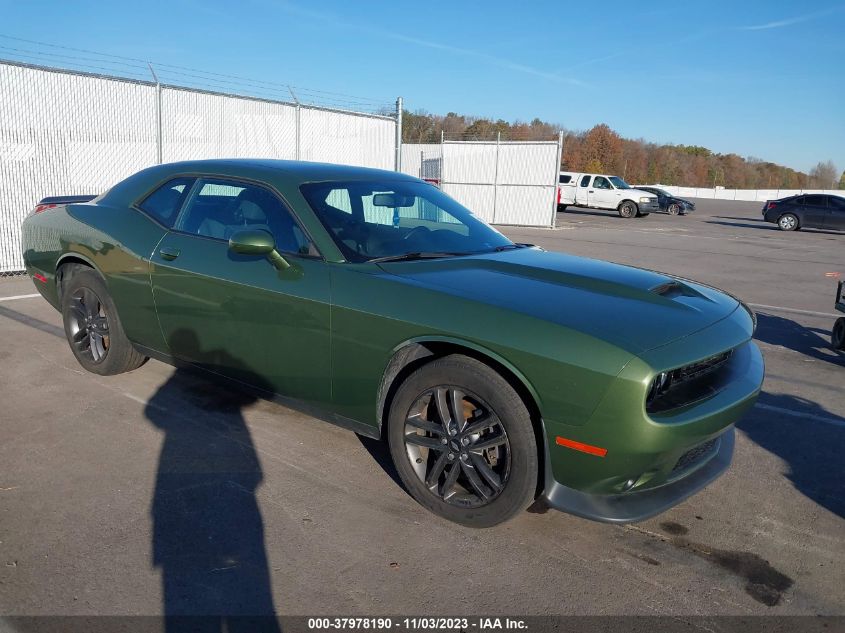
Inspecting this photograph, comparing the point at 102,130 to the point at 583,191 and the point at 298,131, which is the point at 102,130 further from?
the point at 583,191

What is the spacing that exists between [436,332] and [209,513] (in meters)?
1.37

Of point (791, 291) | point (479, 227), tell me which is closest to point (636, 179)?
point (791, 291)

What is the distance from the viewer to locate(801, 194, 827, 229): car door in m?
24.6

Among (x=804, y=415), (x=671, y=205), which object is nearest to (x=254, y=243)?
(x=804, y=415)

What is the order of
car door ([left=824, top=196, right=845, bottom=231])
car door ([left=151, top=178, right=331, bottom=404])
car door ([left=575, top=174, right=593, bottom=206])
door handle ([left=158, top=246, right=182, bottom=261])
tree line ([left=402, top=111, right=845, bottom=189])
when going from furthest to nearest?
tree line ([left=402, top=111, right=845, bottom=189]) → car door ([left=575, top=174, right=593, bottom=206]) → car door ([left=824, top=196, right=845, bottom=231]) → door handle ([left=158, top=246, right=182, bottom=261]) → car door ([left=151, top=178, right=331, bottom=404])

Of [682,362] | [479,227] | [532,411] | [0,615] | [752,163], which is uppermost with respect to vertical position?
[752,163]

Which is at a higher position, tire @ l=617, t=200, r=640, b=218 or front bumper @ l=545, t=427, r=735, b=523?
tire @ l=617, t=200, r=640, b=218

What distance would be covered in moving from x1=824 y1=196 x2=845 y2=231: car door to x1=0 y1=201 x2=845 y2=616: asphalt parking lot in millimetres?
22874

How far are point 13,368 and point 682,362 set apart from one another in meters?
4.93

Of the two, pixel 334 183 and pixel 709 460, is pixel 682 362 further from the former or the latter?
pixel 334 183

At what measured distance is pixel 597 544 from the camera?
311cm

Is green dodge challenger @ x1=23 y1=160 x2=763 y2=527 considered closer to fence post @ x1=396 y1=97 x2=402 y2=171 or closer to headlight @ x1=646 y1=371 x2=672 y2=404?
headlight @ x1=646 y1=371 x2=672 y2=404

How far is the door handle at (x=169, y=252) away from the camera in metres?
4.20

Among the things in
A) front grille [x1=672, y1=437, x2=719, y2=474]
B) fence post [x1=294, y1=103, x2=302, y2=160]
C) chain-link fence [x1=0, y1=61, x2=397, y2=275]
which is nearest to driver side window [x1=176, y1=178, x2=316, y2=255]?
front grille [x1=672, y1=437, x2=719, y2=474]
